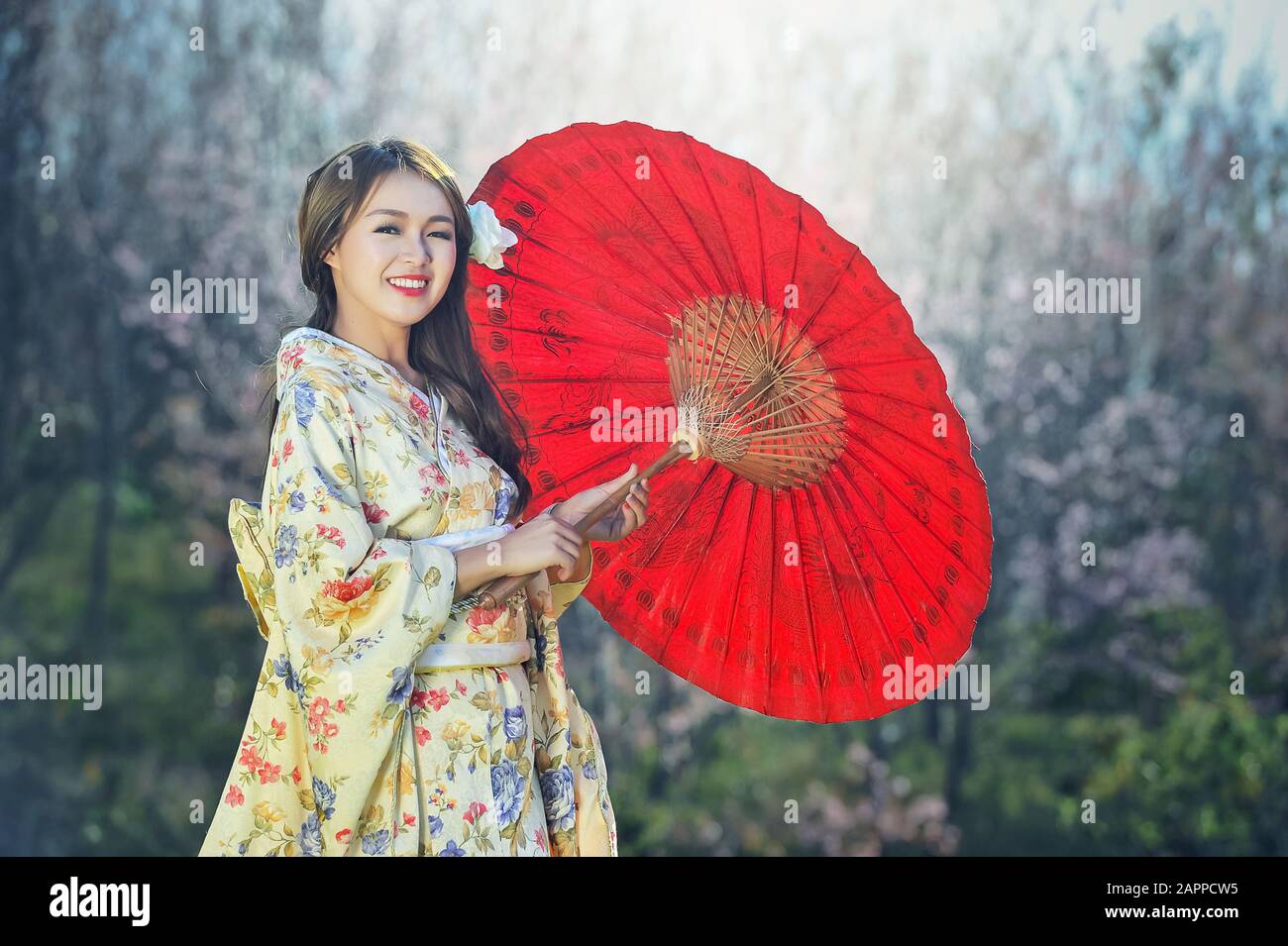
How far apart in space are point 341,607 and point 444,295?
0.55 meters

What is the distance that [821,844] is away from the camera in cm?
555

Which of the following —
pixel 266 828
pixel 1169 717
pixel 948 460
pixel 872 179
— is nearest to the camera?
pixel 266 828

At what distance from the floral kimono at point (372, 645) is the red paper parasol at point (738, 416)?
1.12 ft

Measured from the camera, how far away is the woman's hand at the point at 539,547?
71.1 inches

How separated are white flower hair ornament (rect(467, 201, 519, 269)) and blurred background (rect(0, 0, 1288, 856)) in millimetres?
3493

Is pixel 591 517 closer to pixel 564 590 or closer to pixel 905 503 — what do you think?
pixel 564 590

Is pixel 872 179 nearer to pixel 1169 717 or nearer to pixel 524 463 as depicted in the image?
pixel 1169 717

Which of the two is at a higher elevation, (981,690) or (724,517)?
(724,517)

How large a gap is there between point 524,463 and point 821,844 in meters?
3.77

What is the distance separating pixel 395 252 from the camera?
1.90m

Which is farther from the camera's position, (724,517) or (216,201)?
(216,201)

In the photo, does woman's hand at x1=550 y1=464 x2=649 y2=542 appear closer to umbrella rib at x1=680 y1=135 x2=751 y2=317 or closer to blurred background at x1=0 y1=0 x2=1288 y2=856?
umbrella rib at x1=680 y1=135 x2=751 y2=317
